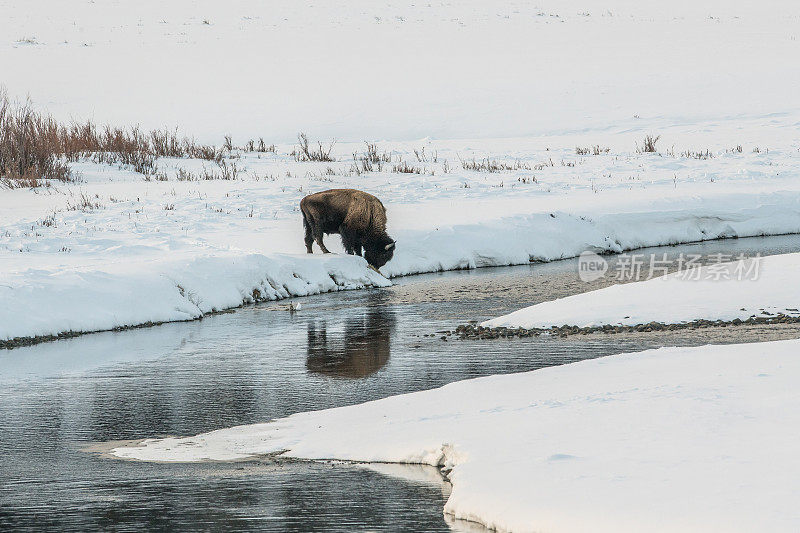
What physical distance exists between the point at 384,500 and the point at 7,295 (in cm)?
880

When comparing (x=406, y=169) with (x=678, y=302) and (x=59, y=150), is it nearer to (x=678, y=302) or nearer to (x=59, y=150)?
(x=59, y=150)

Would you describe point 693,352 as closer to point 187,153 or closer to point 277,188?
point 277,188

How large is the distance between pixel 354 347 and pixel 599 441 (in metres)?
6.02

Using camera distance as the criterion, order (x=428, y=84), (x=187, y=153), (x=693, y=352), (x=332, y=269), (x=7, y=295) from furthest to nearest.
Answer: (x=428, y=84), (x=187, y=153), (x=332, y=269), (x=7, y=295), (x=693, y=352)

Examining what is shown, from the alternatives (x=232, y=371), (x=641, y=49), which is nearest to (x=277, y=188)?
(x=232, y=371)

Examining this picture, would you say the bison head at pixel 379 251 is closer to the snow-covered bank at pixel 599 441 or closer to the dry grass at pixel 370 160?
the dry grass at pixel 370 160

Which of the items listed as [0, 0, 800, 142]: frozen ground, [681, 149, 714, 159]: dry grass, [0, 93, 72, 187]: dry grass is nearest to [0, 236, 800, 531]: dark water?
[0, 93, 72, 187]: dry grass

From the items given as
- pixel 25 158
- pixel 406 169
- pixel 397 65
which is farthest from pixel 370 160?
pixel 397 65

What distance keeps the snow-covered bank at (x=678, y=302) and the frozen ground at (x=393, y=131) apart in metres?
5.23

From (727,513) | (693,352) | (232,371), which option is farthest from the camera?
(232,371)

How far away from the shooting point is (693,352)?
935cm

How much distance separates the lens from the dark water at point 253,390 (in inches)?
251

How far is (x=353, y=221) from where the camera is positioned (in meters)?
18.3

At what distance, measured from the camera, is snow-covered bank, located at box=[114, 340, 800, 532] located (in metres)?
5.50
